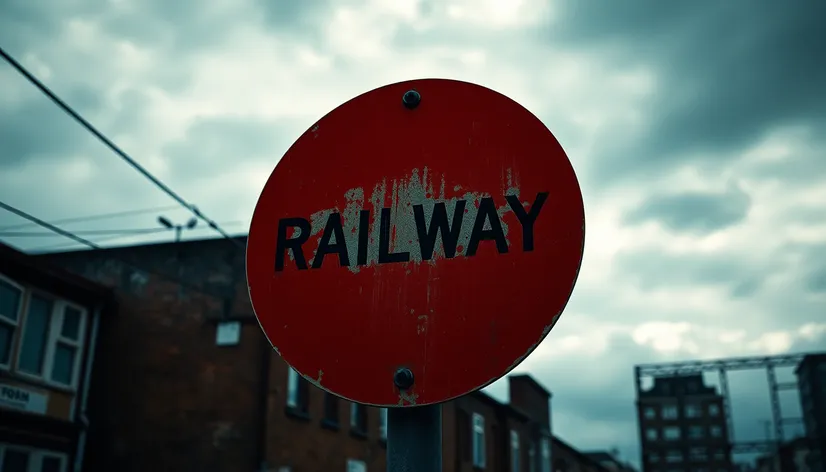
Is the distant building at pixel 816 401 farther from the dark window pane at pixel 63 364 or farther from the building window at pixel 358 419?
the dark window pane at pixel 63 364

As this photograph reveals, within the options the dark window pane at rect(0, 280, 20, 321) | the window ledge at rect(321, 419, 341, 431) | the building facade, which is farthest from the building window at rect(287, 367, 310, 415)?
the dark window pane at rect(0, 280, 20, 321)

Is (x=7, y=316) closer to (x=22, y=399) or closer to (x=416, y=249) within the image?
(x=22, y=399)

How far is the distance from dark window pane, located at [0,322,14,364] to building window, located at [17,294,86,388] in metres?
0.19

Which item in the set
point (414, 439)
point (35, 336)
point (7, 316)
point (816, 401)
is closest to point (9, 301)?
point (7, 316)

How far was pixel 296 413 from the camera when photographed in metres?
14.4

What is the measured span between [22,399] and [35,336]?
3.84ft

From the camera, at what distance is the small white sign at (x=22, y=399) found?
38.7 feet

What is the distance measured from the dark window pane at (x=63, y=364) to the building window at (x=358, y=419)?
5.86m

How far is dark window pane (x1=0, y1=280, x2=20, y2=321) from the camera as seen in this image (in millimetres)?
12191

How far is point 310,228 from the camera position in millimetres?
1868

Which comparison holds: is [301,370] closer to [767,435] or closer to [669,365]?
[669,365]

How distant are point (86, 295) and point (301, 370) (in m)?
14.2

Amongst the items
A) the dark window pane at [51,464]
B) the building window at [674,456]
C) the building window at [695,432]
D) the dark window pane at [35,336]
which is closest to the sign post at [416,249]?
the dark window pane at [35,336]

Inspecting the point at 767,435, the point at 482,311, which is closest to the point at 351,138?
the point at 482,311
